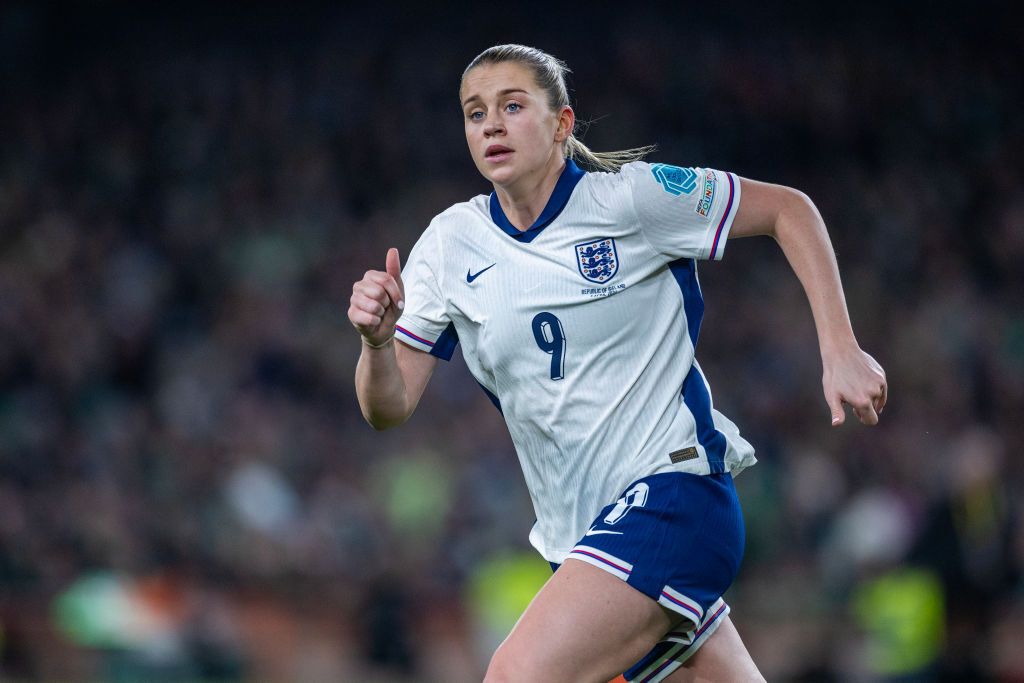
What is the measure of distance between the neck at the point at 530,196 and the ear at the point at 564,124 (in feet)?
0.26

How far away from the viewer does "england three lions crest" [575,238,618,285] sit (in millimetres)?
3715

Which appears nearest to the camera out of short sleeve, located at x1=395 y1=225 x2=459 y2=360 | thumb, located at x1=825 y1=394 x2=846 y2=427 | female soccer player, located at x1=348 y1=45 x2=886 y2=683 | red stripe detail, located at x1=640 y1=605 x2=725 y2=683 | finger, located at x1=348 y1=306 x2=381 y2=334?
thumb, located at x1=825 y1=394 x2=846 y2=427

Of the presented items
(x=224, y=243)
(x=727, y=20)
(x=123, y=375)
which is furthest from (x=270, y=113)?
(x=727, y=20)

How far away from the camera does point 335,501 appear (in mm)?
11352

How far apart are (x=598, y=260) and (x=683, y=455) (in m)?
0.59

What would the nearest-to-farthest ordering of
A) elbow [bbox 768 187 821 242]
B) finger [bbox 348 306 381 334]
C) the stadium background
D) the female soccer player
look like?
finger [bbox 348 306 381 334]
the female soccer player
elbow [bbox 768 187 821 242]
the stadium background

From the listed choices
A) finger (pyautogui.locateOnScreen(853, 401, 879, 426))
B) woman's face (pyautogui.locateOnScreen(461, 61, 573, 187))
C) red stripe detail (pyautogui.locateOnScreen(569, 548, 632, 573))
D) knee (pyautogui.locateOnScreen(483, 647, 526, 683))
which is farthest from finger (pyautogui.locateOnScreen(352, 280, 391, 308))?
finger (pyautogui.locateOnScreen(853, 401, 879, 426))

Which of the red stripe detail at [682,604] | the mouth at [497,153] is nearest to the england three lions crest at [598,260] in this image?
the mouth at [497,153]

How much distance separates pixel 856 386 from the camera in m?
3.32

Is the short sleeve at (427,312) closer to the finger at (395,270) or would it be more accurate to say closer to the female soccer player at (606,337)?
the female soccer player at (606,337)

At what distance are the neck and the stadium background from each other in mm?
5497

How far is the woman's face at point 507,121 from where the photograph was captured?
376 cm

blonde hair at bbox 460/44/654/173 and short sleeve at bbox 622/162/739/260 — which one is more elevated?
blonde hair at bbox 460/44/654/173

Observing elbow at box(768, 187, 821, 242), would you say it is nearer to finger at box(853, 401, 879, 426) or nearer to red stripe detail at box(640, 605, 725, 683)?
finger at box(853, 401, 879, 426)
